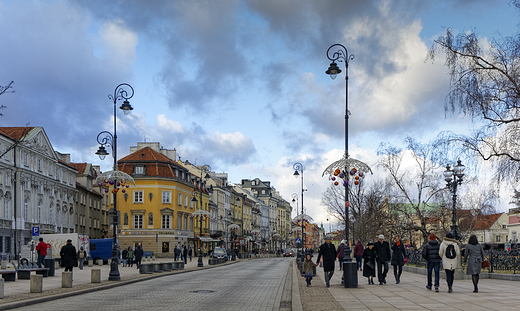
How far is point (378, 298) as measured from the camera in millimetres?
15617

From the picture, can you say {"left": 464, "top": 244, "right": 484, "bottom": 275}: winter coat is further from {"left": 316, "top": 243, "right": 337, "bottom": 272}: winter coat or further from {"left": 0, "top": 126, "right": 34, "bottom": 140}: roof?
{"left": 0, "top": 126, "right": 34, "bottom": 140}: roof

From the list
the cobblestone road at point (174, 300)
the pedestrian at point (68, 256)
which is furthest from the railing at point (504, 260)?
the pedestrian at point (68, 256)

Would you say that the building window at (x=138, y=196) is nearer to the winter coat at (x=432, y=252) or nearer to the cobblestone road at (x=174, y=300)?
the cobblestone road at (x=174, y=300)

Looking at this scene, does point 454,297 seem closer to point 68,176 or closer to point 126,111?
point 126,111

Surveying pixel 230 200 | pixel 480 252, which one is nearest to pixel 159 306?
pixel 480 252

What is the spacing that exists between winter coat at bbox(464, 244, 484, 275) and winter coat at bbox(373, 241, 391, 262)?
4546 mm

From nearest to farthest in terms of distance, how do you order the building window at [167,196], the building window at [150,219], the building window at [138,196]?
the building window at [150,219] → the building window at [138,196] → the building window at [167,196]

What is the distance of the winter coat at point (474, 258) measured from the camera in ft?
54.8

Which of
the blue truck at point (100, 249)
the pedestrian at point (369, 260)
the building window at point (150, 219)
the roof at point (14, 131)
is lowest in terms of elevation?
the blue truck at point (100, 249)

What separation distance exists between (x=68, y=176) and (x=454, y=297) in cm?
6367

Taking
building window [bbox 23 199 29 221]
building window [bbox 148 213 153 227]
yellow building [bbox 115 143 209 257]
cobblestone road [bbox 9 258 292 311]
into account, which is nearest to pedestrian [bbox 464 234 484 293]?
cobblestone road [bbox 9 258 292 311]

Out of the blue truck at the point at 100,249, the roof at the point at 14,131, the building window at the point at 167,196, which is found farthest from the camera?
the building window at the point at 167,196

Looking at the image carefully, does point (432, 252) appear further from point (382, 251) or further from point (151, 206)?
point (151, 206)

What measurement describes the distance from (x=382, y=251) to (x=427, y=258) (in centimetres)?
374
